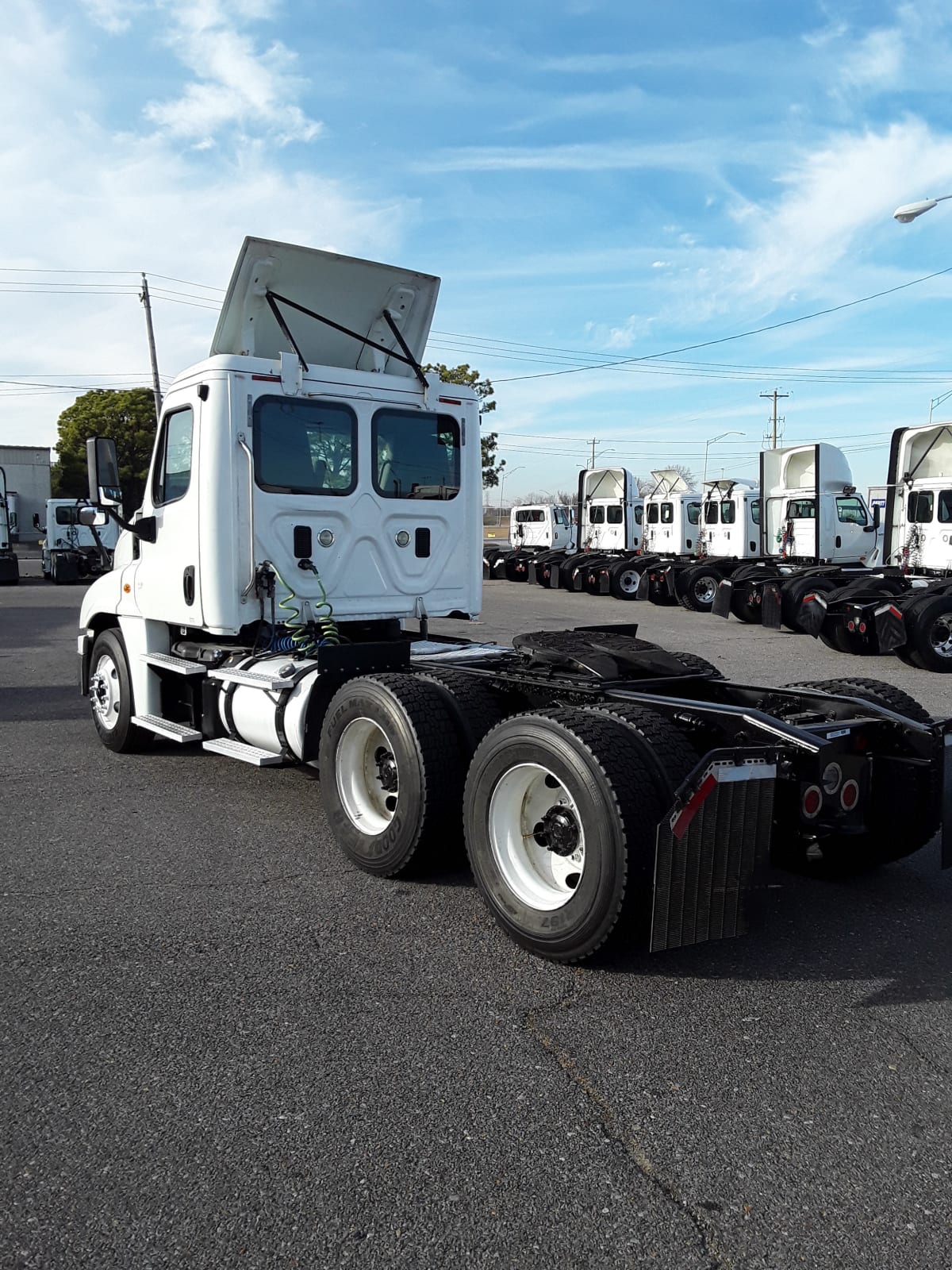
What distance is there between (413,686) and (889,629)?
33.3 ft

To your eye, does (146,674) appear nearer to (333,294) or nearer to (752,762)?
(333,294)

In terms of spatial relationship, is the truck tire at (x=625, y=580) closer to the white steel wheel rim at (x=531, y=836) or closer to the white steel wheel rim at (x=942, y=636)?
the white steel wheel rim at (x=942, y=636)

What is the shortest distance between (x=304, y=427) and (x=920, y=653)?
978 centimetres

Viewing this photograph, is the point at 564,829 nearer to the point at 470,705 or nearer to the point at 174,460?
the point at 470,705

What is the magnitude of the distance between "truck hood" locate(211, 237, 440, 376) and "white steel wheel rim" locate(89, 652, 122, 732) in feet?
8.29

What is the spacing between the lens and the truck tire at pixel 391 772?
459cm

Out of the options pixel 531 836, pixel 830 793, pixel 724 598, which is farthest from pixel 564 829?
pixel 724 598

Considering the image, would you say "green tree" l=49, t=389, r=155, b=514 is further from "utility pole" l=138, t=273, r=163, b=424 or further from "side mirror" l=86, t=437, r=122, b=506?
"side mirror" l=86, t=437, r=122, b=506

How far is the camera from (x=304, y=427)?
634 cm

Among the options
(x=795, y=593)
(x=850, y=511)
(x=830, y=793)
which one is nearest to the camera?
(x=830, y=793)

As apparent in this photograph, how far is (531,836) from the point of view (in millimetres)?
4219

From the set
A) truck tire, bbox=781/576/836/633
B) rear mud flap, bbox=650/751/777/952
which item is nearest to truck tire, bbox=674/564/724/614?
truck tire, bbox=781/576/836/633

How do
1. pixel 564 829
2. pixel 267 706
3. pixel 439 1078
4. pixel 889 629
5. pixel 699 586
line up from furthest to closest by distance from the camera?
pixel 699 586 → pixel 889 629 → pixel 267 706 → pixel 564 829 → pixel 439 1078

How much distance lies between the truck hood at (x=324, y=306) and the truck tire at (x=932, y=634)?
28.3ft
